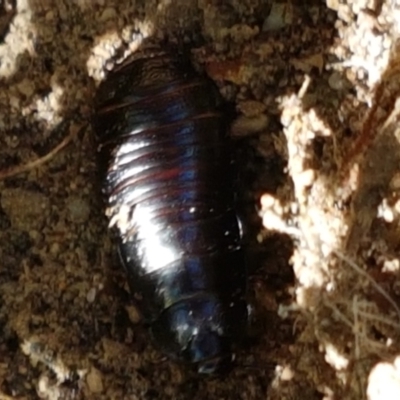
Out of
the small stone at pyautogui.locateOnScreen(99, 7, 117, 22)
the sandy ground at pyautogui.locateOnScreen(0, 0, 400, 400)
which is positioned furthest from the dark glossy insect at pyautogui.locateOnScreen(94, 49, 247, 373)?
the small stone at pyautogui.locateOnScreen(99, 7, 117, 22)

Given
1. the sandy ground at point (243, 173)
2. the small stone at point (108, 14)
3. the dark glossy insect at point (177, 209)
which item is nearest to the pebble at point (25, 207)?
the sandy ground at point (243, 173)

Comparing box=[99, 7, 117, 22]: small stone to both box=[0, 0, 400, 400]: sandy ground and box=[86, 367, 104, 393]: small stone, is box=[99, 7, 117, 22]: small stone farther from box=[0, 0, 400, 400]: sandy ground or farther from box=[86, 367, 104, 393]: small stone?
box=[86, 367, 104, 393]: small stone

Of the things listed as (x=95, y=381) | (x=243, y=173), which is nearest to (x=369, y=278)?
(x=243, y=173)

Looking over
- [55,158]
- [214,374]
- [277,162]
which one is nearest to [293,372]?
[214,374]

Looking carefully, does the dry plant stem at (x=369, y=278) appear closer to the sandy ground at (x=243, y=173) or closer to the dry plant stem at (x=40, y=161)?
the sandy ground at (x=243, y=173)

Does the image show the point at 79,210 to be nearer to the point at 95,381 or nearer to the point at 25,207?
the point at 25,207

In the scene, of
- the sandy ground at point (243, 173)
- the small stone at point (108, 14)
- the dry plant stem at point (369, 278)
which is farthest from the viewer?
the small stone at point (108, 14)
